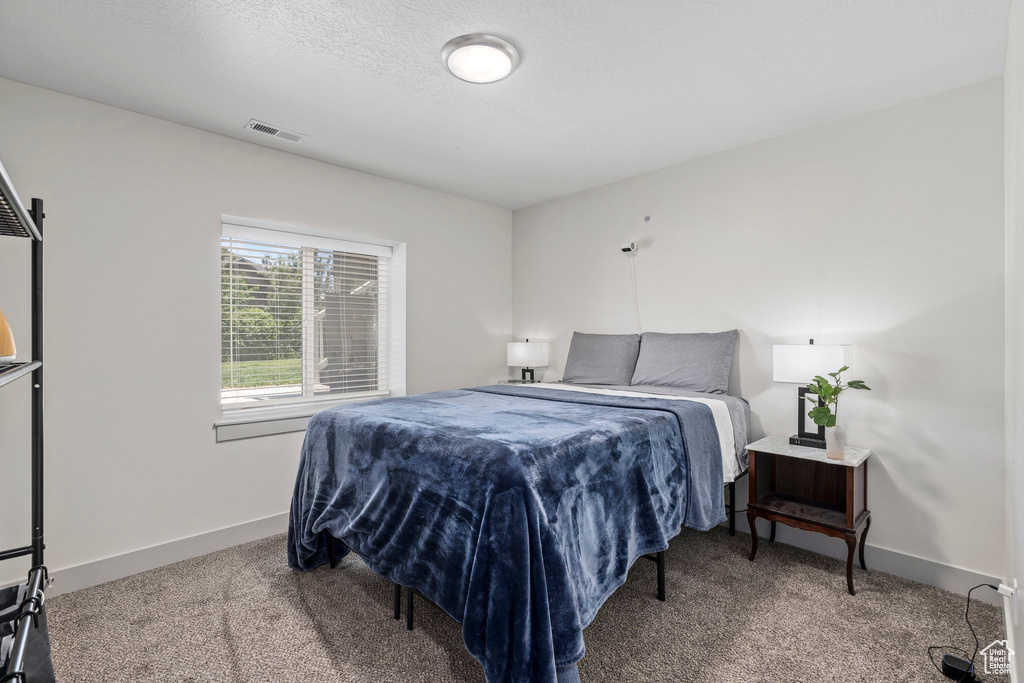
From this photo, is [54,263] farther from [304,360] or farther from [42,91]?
[304,360]

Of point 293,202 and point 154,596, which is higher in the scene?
point 293,202

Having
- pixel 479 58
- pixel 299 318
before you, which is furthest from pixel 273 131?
pixel 479 58

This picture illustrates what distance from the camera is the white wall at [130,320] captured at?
2.38 meters

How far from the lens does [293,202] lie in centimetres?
329

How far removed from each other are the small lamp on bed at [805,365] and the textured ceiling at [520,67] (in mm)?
1337

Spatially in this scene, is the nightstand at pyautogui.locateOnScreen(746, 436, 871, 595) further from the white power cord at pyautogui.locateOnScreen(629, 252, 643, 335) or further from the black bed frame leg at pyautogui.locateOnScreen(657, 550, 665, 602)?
the white power cord at pyautogui.locateOnScreen(629, 252, 643, 335)

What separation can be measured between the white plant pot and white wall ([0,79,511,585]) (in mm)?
3224

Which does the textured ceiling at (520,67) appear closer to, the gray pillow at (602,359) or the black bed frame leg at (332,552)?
the gray pillow at (602,359)

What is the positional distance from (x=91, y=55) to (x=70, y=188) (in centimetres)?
70

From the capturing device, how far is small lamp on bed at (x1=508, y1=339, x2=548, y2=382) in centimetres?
427

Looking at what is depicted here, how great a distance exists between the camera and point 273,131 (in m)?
2.94

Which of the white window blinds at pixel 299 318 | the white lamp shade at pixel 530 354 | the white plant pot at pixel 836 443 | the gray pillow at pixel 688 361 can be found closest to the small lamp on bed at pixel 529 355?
the white lamp shade at pixel 530 354

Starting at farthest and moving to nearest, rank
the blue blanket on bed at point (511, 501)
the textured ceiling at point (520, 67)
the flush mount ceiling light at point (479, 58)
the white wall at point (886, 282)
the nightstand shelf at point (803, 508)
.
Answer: the nightstand shelf at point (803, 508), the white wall at point (886, 282), the flush mount ceiling light at point (479, 58), the textured ceiling at point (520, 67), the blue blanket on bed at point (511, 501)

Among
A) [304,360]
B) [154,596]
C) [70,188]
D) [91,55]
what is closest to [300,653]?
[154,596]
